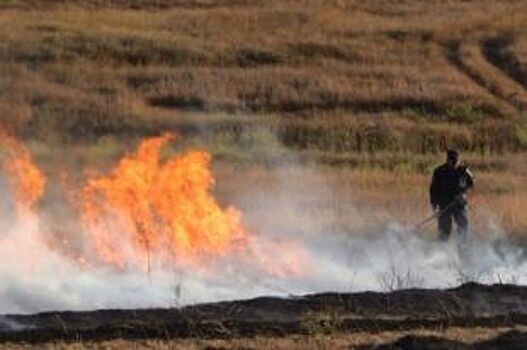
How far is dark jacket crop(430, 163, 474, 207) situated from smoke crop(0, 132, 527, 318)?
75 cm

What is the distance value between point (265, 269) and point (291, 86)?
25.0 meters

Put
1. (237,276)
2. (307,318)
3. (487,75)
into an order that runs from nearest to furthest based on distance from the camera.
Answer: (307,318) → (237,276) → (487,75)

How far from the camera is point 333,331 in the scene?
523 inches

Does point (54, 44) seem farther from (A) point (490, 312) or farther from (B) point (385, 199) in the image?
(A) point (490, 312)

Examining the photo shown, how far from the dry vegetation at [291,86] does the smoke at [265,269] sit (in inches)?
128

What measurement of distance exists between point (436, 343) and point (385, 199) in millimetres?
15292

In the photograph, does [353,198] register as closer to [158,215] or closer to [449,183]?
[449,183]

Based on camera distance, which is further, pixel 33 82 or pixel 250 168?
pixel 33 82

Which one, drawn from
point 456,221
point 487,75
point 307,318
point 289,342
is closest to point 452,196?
point 456,221

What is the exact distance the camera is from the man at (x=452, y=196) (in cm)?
2069

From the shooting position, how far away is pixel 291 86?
43.4m

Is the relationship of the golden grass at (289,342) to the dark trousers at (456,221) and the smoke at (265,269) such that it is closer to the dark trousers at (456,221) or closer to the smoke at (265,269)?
the smoke at (265,269)

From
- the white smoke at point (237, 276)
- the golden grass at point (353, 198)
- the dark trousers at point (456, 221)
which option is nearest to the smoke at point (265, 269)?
the white smoke at point (237, 276)

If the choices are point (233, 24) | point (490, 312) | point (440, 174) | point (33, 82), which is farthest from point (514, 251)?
point (233, 24)
